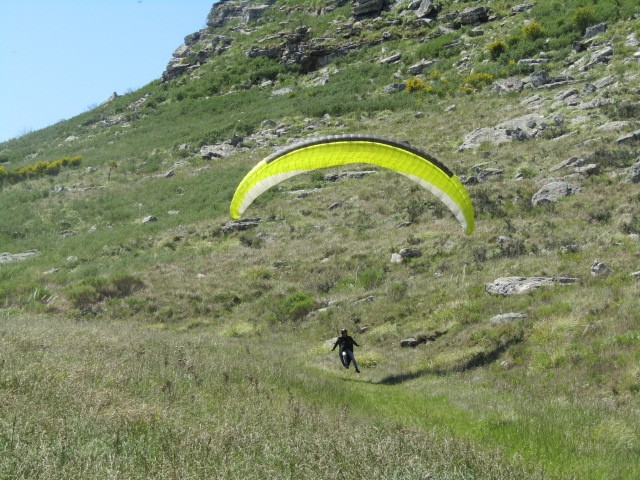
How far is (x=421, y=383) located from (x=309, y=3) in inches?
2729

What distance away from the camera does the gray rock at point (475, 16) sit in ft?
181

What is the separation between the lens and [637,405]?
977cm

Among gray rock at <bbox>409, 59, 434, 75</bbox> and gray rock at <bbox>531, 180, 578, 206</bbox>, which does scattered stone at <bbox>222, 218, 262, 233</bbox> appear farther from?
gray rock at <bbox>409, 59, 434, 75</bbox>

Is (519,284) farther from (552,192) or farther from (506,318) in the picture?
(552,192)

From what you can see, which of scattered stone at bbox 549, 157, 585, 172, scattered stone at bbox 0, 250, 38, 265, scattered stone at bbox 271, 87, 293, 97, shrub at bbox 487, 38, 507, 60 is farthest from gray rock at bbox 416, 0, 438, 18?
scattered stone at bbox 0, 250, 38, 265

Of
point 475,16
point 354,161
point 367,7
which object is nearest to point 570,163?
point 354,161

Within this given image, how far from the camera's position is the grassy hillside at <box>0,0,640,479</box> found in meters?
6.17

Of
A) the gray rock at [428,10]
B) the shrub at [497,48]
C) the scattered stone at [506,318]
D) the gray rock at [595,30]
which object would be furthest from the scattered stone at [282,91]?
the scattered stone at [506,318]

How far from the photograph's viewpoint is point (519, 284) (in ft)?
55.3

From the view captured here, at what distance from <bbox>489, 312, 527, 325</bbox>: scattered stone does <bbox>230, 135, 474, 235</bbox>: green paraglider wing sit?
220cm

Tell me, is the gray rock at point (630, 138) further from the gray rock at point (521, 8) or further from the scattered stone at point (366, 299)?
the gray rock at point (521, 8)

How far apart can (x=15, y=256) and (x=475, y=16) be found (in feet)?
137

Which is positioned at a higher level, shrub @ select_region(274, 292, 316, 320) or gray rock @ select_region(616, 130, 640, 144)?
gray rock @ select_region(616, 130, 640, 144)

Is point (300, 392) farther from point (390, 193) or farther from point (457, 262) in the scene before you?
point (390, 193)
